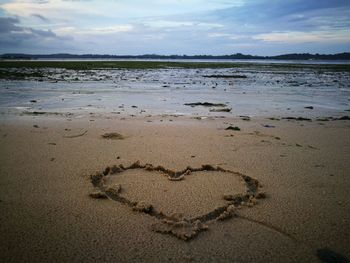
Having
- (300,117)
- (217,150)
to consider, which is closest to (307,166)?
(217,150)

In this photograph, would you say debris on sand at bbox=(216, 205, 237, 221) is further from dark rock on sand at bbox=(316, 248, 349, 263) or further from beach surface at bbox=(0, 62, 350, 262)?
dark rock on sand at bbox=(316, 248, 349, 263)

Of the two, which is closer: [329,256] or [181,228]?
[329,256]

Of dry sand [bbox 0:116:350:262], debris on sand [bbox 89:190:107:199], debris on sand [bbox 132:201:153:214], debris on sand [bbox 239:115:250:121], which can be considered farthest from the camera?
debris on sand [bbox 239:115:250:121]

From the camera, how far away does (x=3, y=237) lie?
2.21 meters

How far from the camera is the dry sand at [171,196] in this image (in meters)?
2.12

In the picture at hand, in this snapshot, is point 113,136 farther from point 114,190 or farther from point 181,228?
point 181,228

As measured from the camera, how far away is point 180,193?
2990mm

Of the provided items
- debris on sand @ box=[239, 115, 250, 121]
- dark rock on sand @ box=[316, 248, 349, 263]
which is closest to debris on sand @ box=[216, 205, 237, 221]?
dark rock on sand @ box=[316, 248, 349, 263]

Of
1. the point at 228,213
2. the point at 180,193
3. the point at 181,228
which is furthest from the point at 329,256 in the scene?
the point at 180,193

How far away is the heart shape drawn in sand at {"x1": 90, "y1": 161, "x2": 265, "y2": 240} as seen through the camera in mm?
2498

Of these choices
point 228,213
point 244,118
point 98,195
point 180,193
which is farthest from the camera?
point 244,118

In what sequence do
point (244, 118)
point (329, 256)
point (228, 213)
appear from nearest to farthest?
point (329, 256)
point (228, 213)
point (244, 118)

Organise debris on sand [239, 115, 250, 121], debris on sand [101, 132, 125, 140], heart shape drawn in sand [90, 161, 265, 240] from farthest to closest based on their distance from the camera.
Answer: debris on sand [239, 115, 250, 121], debris on sand [101, 132, 125, 140], heart shape drawn in sand [90, 161, 265, 240]

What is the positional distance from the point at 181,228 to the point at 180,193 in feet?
2.13
